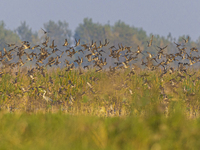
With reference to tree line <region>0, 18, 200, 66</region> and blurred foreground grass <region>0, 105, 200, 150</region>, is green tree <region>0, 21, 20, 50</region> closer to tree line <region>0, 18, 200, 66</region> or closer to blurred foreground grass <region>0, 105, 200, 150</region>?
tree line <region>0, 18, 200, 66</region>

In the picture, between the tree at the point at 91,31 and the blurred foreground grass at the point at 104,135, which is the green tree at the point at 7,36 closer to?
the tree at the point at 91,31

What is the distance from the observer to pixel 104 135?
4348mm

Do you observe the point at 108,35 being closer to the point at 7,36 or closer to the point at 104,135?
the point at 7,36

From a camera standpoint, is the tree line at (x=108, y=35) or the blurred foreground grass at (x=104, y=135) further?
the tree line at (x=108, y=35)

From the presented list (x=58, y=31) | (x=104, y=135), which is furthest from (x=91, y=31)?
(x=104, y=135)

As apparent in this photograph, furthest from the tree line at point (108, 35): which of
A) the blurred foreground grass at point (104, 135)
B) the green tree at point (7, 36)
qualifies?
the blurred foreground grass at point (104, 135)

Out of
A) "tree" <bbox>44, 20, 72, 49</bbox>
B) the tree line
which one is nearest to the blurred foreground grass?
the tree line

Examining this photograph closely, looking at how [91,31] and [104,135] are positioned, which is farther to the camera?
[91,31]

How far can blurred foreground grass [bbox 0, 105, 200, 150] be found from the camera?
4.02 metres

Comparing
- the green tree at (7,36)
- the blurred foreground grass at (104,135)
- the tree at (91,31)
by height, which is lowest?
the blurred foreground grass at (104,135)

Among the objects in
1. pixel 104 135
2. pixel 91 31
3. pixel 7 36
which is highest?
pixel 91 31

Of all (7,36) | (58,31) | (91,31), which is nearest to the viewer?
(7,36)

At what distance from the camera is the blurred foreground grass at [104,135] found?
13.2 feet

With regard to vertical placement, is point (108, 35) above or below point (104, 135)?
above
